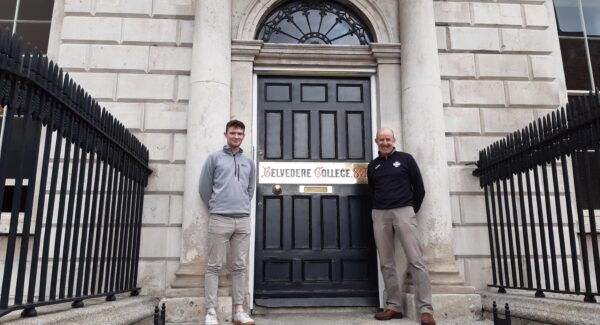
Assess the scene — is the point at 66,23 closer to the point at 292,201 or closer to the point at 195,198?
the point at 195,198

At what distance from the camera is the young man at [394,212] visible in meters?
5.40

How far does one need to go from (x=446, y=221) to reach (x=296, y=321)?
2277 millimetres

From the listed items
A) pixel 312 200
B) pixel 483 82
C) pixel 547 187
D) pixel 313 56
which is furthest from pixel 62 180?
pixel 483 82

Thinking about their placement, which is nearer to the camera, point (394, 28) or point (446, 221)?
point (446, 221)

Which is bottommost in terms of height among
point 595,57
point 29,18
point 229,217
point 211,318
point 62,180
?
point 211,318

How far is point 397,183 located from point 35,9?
620 centimetres

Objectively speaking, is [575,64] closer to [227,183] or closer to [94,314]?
[227,183]

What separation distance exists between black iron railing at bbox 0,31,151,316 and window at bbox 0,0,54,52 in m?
2.18

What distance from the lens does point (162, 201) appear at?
630 cm

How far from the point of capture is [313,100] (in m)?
6.89

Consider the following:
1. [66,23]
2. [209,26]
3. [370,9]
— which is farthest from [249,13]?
[66,23]

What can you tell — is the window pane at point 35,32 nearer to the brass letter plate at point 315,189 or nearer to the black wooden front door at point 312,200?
the black wooden front door at point 312,200

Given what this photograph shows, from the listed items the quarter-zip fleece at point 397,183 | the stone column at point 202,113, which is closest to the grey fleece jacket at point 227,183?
the stone column at point 202,113

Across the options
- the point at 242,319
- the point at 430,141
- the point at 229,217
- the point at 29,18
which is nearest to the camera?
the point at 242,319
